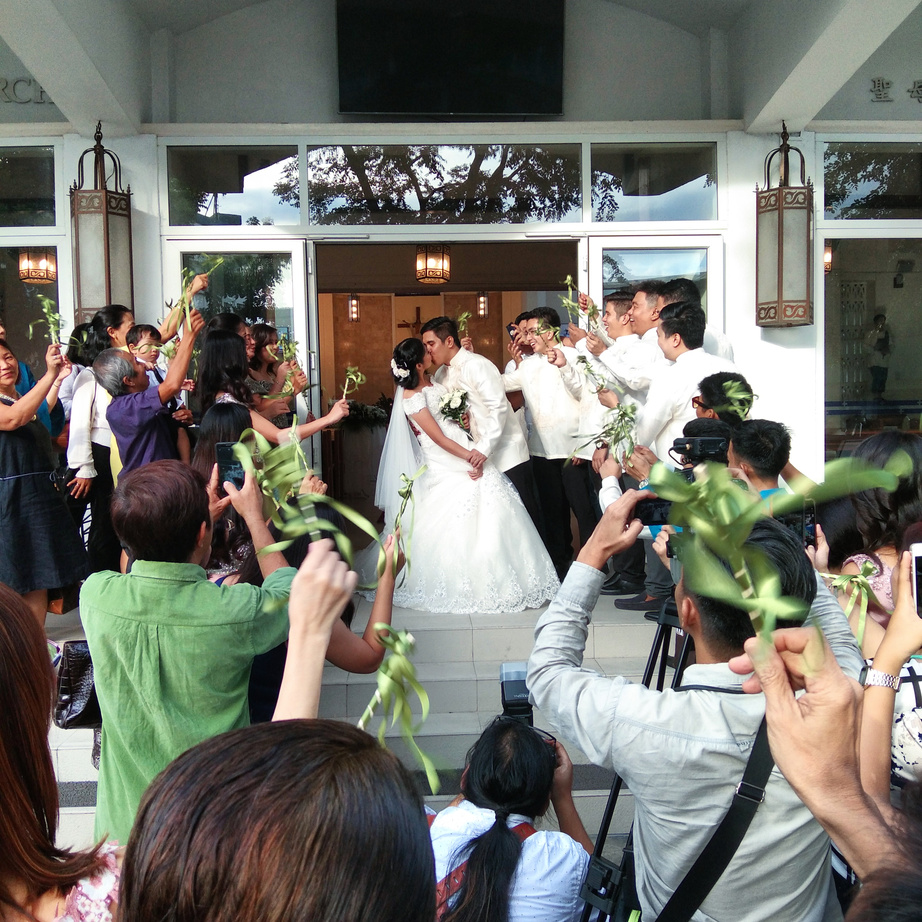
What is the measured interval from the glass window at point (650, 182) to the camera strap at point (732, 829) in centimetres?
527

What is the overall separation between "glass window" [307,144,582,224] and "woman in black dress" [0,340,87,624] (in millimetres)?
2669

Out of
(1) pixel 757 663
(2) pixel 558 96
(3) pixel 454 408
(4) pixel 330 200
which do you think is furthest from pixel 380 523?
(1) pixel 757 663

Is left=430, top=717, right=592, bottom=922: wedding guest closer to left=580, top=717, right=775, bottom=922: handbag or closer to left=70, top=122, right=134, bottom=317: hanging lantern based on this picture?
left=580, top=717, right=775, bottom=922: handbag

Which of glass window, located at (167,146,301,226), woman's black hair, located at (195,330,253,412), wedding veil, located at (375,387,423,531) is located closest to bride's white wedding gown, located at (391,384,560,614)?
wedding veil, located at (375,387,423,531)

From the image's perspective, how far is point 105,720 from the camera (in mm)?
1916

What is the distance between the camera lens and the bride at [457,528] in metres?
5.09

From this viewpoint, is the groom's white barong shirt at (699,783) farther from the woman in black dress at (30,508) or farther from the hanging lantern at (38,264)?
the hanging lantern at (38,264)

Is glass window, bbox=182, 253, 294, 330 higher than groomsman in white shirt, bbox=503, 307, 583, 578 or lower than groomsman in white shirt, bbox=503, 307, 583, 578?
higher

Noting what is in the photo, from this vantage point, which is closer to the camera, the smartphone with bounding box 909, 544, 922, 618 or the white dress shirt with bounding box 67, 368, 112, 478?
the smartphone with bounding box 909, 544, 922, 618

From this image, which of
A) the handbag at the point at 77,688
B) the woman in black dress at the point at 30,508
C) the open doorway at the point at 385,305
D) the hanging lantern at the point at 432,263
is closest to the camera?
the handbag at the point at 77,688

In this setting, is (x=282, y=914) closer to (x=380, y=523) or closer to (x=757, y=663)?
(x=757, y=663)

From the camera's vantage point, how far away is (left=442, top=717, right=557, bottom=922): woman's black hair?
159cm

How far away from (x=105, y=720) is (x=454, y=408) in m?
3.75

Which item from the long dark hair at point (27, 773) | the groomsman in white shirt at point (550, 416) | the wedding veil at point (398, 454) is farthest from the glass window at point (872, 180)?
the long dark hair at point (27, 773)
